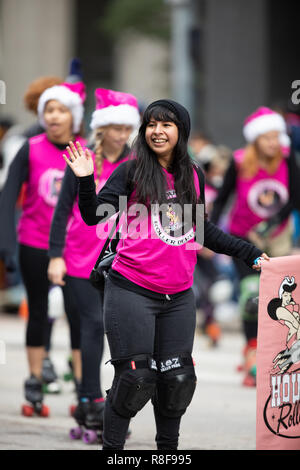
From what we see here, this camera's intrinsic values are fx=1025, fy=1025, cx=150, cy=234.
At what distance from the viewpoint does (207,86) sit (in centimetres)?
1616

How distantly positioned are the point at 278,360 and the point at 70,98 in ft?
8.12

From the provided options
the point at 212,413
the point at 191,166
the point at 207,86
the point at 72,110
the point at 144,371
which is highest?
the point at 207,86

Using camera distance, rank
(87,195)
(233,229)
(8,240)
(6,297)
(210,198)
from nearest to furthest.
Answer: (87,195) < (8,240) < (233,229) < (210,198) < (6,297)

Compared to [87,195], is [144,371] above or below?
below

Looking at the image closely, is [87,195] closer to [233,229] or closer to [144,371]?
[144,371]

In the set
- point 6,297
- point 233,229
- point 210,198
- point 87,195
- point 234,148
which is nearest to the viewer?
point 87,195

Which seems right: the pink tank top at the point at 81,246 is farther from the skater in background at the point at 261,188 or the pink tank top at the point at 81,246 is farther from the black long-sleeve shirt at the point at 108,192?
the skater in background at the point at 261,188

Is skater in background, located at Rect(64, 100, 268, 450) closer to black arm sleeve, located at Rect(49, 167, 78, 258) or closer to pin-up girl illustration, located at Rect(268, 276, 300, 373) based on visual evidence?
pin-up girl illustration, located at Rect(268, 276, 300, 373)

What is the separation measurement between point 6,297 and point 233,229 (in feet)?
16.3

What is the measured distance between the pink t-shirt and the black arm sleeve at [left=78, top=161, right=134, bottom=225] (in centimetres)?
6

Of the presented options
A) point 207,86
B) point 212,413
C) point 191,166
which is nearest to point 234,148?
point 207,86

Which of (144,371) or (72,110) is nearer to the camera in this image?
(144,371)

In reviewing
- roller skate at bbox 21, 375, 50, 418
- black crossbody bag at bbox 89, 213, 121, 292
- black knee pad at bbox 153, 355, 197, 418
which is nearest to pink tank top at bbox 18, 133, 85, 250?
roller skate at bbox 21, 375, 50, 418

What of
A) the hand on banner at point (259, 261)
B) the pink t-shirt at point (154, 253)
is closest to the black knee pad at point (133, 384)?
the pink t-shirt at point (154, 253)
